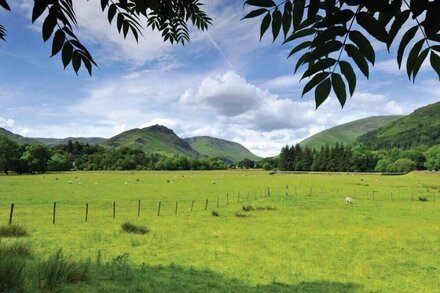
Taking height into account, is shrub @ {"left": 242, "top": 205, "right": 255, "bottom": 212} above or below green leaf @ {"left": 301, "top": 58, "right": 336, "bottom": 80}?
below

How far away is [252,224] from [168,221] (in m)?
7.56

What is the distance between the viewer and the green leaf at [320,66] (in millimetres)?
1856

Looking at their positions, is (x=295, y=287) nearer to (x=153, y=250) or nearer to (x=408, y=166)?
(x=153, y=250)

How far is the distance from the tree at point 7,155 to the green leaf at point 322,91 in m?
152

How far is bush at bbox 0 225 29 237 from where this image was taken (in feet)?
74.3

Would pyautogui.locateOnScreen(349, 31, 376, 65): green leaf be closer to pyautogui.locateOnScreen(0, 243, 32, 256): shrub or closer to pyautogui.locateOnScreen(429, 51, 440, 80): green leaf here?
pyautogui.locateOnScreen(429, 51, 440, 80): green leaf

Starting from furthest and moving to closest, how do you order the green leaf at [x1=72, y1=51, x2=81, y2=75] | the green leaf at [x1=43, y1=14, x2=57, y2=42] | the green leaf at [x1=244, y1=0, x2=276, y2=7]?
the green leaf at [x1=72, y1=51, x2=81, y2=75]
the green leaf at [x1=43, y1=14, x2=57, y2=42]
the green leaf at [x1=244, y1=0, x2=276, y2=7]

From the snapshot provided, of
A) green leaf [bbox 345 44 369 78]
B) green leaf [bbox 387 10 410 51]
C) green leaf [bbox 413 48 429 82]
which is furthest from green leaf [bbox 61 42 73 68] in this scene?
green leaf [bbox 413 48 429 82]

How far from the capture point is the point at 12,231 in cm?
2338

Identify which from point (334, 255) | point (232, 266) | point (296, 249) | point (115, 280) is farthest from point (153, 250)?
A: point (334, 255)

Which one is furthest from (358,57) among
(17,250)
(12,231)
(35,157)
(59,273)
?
(35,157)

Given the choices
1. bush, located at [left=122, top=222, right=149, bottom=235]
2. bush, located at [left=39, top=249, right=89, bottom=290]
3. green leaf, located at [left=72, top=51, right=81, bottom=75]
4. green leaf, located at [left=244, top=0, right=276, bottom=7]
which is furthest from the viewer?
bush, located at [left=122, top=222, right=149, bottom=235]

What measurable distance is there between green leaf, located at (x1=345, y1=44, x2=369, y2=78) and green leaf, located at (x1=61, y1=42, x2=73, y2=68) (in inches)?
66.9

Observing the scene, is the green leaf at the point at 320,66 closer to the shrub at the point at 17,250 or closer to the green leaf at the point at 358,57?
the green leaf at the point at 358,57
